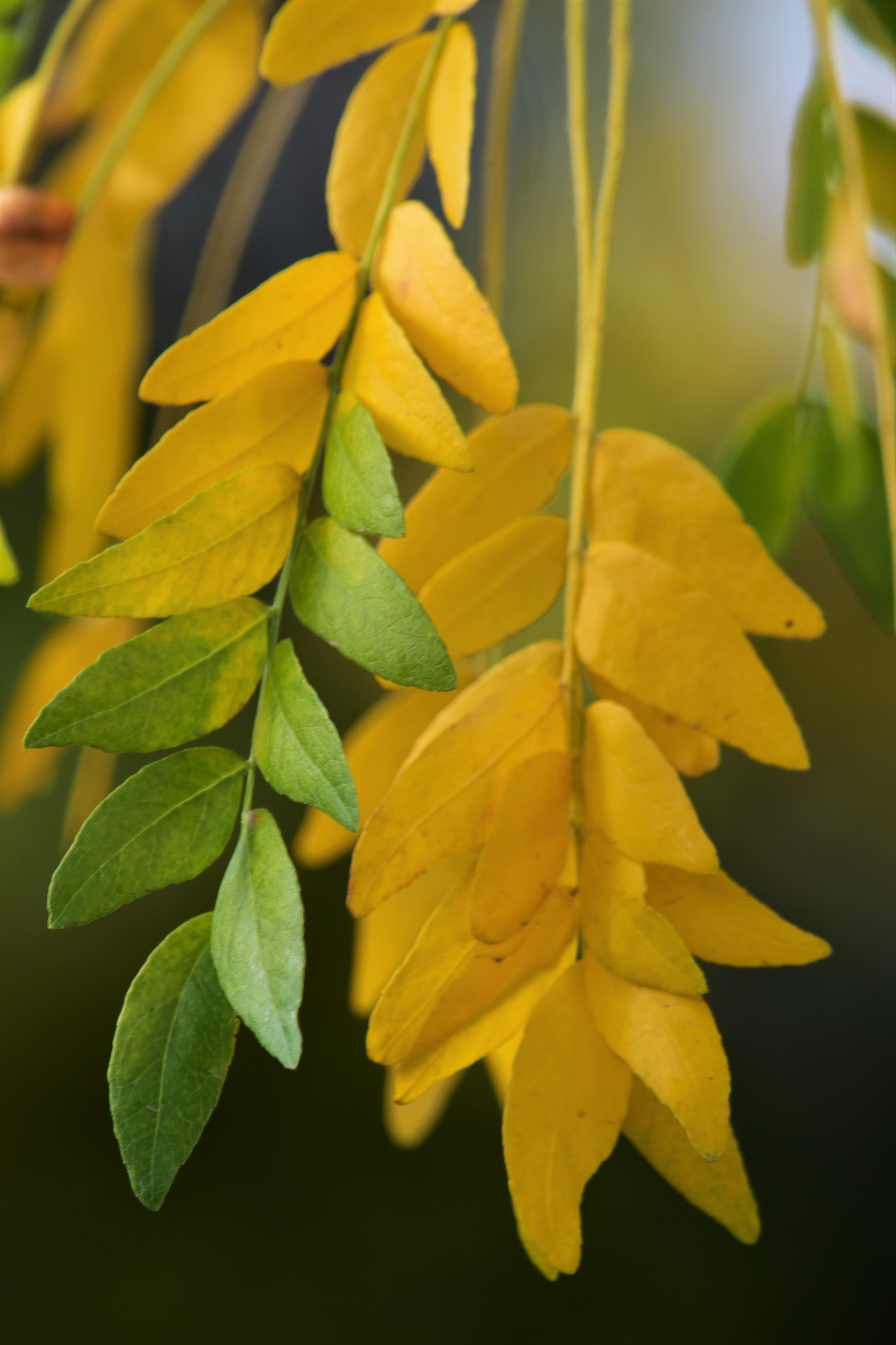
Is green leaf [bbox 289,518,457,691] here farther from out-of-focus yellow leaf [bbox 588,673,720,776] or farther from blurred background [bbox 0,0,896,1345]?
blurred background [bbox 0,0,896,1345]

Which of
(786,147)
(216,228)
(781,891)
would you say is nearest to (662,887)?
(216,228)

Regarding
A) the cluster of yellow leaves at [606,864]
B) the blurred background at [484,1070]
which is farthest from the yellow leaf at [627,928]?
the blurred background at [484,1070]

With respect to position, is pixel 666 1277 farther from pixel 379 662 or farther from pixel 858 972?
pixel 379 662

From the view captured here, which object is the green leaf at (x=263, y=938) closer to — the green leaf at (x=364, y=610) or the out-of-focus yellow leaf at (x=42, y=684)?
the green leaf at (x=364, y=610)

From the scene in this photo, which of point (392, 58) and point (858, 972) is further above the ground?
point (392, 58)

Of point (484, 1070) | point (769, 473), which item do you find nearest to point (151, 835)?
point (769, 473)
